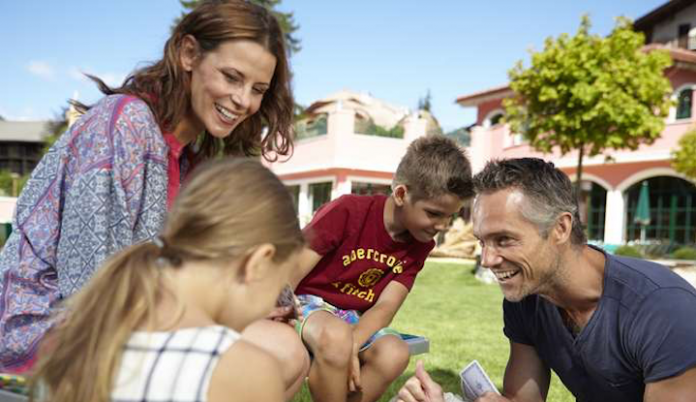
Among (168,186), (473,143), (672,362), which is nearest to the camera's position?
(672,362)

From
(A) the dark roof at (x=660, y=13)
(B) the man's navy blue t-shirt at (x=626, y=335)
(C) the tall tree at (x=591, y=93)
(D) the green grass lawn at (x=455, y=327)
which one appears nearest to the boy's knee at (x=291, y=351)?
(B) the man's navy blue t-shirt at (x=626, y=335)

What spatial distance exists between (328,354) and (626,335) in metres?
1.16

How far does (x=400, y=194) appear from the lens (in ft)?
11.4

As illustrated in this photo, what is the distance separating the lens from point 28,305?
85.4 inches

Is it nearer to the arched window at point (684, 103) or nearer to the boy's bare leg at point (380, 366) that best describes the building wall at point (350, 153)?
the arched window at point (684, 103)

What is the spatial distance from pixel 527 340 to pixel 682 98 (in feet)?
73.1

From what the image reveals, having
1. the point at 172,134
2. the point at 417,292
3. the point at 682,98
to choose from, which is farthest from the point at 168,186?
the point at 682,98

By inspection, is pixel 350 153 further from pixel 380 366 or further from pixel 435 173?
pixel 380 366

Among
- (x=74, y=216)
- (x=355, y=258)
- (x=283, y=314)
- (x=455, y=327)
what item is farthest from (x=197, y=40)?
(x=455, y=327)

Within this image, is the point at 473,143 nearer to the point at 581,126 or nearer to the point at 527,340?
the point at 581,126

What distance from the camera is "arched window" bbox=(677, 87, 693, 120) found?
866 inches

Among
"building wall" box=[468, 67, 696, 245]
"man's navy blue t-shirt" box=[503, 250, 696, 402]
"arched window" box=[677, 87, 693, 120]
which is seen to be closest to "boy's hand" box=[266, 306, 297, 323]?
"man's navy blue t-shirt" box=[503, 250, 696, 402]

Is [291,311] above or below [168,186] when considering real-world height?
below

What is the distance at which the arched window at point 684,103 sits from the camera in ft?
72.2
